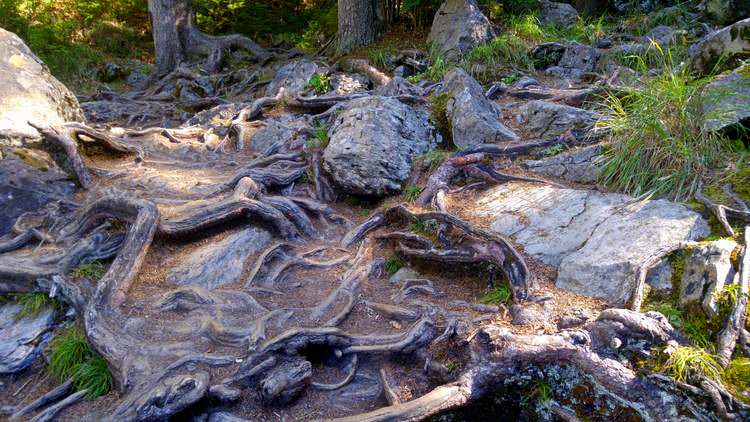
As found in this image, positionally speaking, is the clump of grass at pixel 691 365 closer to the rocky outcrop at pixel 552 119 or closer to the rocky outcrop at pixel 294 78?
the rocky outcrop at pixel 552 119

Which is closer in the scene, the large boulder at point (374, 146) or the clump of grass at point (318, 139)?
the large boulder at point (374, 146)

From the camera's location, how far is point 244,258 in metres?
5.54

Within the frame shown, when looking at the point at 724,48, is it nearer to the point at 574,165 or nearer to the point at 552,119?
the point at 552,119

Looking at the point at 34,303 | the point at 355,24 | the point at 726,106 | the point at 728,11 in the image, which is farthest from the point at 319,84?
the point at 728,11

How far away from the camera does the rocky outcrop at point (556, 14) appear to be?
11.8 m

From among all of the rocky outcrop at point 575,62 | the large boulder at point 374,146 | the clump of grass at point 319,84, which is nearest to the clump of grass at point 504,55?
the rocky outcrop at point 575,62

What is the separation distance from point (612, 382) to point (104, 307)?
3894 mm

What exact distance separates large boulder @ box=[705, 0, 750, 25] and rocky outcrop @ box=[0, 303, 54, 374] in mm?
12321

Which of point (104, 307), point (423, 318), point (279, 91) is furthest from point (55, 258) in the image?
point (279, 91)

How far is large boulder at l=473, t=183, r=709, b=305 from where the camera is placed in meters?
4.30

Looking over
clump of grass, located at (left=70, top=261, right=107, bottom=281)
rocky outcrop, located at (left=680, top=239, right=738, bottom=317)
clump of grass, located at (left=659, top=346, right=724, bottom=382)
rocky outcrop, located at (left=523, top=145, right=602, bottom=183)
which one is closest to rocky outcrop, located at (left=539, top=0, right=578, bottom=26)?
rocky outcrop, located at (left=523, top=145, right=602, bottom=183)

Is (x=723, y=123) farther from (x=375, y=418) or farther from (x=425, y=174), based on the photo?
(x=375, y=418)

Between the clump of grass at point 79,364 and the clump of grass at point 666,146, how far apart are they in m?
4.78

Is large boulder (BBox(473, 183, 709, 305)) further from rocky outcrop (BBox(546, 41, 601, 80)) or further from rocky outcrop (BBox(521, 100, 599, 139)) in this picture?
rocky outcrop (BBox(546, 41, 601, 80))
